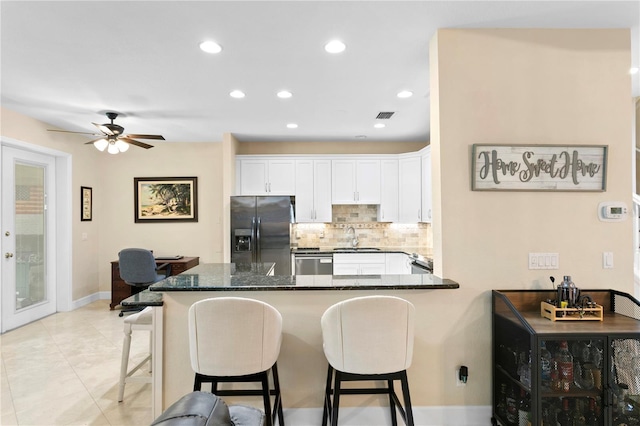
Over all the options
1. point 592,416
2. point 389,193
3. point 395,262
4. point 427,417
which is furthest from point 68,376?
point 389,193

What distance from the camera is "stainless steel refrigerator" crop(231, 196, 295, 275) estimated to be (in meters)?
5.11

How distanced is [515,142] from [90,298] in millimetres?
6353

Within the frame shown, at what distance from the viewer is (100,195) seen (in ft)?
19.5

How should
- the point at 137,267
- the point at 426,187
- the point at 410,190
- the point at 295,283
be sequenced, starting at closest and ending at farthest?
1. the point at 295,283
2. the point at 137,267
3. the point at 426,187
4. the point at 410,190

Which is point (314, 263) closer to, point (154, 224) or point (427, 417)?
point (154, 224)

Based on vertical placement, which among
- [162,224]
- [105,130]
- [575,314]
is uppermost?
[105,130]

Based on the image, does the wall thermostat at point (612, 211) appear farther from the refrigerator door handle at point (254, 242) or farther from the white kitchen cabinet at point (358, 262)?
the refrigerator door handle at point (254, 242)

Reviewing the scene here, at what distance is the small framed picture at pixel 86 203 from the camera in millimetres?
5469

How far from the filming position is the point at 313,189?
5.62 metres

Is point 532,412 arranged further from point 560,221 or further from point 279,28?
point 279,28

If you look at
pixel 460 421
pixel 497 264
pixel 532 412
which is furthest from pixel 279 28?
pixel 460 421

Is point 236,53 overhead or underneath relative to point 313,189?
overhead

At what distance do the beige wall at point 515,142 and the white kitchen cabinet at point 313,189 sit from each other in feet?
10.9

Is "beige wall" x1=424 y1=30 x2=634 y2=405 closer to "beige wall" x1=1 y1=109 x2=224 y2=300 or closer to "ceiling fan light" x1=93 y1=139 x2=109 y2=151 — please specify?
"ceiling fan light" x1=93 y1=139 x2=109 y2=151
